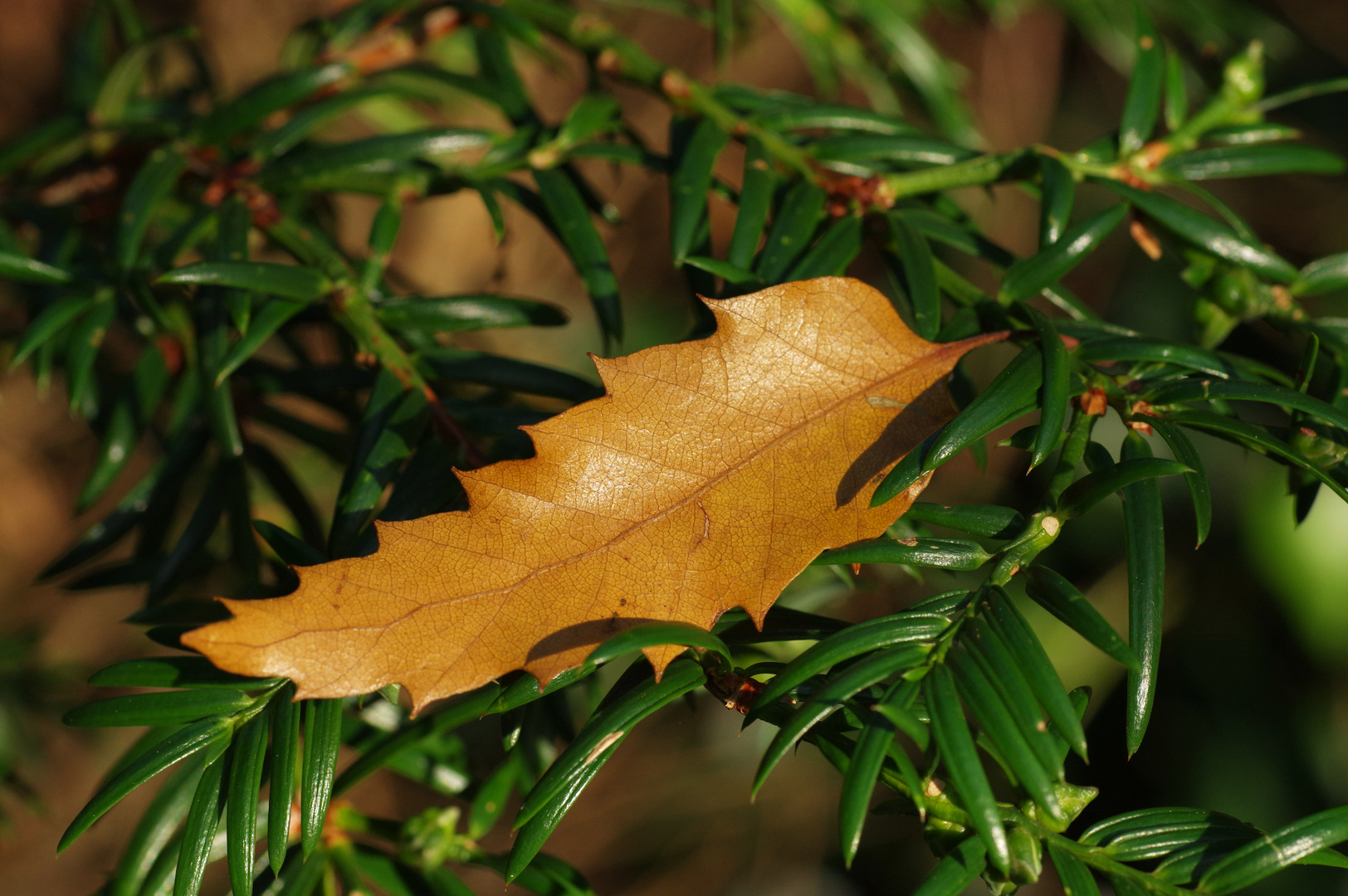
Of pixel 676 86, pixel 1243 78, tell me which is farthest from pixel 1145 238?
pixel 676 86

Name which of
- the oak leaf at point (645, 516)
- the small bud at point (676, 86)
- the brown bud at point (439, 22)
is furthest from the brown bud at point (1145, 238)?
the brown bud at point (439, 22)

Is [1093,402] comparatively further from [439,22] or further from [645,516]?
[439,22]

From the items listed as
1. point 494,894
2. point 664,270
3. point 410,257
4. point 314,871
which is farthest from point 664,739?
point 314,871

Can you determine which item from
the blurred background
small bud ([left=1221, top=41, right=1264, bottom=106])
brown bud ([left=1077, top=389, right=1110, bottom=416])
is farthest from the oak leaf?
the blurred background

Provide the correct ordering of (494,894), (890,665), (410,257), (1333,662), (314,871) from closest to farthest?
1. (890,665)
2. (314,871)
3. (1333,662)
4. (494,894)
5. (410,257)

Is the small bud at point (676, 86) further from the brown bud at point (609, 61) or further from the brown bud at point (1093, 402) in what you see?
the brown bud at point (1093, 402)

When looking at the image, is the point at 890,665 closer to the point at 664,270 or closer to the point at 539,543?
the point at 539,543

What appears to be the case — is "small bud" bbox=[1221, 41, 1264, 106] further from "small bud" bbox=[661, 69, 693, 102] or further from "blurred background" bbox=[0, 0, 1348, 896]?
"blurred background" bbox=[0, 0, 1348, 896]
